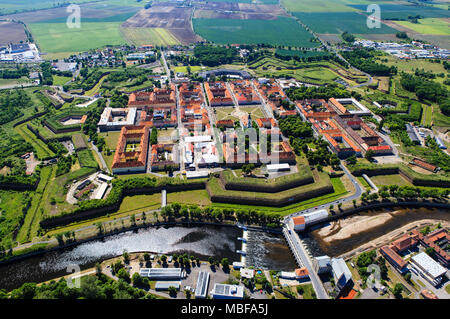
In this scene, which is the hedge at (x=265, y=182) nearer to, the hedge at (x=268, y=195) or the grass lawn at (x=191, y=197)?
the hedge at (x=268, y=195)

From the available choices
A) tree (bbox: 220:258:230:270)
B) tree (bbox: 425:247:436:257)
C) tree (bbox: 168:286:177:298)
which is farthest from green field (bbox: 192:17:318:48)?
tree (bbox: 168:286:177:298)

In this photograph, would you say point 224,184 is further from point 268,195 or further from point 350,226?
point 350,226

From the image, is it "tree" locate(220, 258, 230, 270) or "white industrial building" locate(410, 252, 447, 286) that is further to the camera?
"tree" locate(220, 258, 230, 270)

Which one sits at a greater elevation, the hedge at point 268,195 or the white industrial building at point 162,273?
the hedge at point 268,195

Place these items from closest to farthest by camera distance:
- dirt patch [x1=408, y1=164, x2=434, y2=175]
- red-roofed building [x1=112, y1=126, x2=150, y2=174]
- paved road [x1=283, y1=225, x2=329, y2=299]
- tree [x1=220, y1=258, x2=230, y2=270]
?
paved road [x1=283, y1=225, x2=329, y2=299]
tree [x1=220, y1=258, x2=230, y2=270]
red-roofed building [x1=112, y1=126, x2=150, y2=174]
dirt patch [x1=408, y1=164, x2=434, y2=175]

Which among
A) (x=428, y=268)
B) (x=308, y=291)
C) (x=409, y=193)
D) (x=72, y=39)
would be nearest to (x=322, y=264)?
(x=308, y=291)

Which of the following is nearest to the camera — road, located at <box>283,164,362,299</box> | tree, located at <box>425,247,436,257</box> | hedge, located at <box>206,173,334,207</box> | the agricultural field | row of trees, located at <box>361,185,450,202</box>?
road, located at <box>283,164,362,299</box>

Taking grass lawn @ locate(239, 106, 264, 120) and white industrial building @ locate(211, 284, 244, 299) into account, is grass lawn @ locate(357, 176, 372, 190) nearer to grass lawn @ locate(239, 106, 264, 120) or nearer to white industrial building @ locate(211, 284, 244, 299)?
grass lawn @ locate(239, 106, 264, 120)

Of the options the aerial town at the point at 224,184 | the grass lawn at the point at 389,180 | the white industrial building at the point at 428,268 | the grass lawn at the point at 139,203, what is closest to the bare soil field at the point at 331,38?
the aerial town at the point at 224,184
